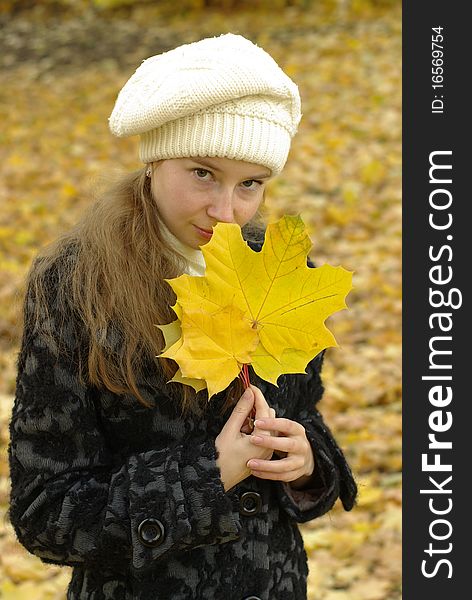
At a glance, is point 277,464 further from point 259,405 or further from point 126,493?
point 126,493

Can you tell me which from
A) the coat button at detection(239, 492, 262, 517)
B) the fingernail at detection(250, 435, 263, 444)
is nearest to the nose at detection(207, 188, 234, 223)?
the fingernail at detection(250, 435, 263, 444)

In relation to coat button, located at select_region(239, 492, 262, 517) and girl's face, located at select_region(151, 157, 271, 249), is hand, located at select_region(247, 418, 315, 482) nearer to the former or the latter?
coat button, located at select_region(239, 492, 262, 517)

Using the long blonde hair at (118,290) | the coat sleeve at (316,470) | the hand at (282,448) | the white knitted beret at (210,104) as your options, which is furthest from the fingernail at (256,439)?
the white knitted beret at (210,104)

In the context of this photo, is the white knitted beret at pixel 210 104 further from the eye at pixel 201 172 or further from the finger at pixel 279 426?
the finger at pixel 279 426

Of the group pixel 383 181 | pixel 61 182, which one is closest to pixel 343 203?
pixel 383 181

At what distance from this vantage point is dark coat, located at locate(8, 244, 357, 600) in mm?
1597

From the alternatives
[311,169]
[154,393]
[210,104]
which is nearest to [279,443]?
[154,393]

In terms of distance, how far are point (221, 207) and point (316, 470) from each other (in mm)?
608

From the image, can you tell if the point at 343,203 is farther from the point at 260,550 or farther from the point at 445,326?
the point at 260,550

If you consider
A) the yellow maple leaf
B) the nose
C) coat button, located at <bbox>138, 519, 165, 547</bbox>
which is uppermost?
the nose

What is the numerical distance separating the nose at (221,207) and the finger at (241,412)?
0.99 ft

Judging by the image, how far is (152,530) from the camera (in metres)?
1.58

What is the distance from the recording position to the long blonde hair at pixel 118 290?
1.64 m

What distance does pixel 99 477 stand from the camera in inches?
64.8
